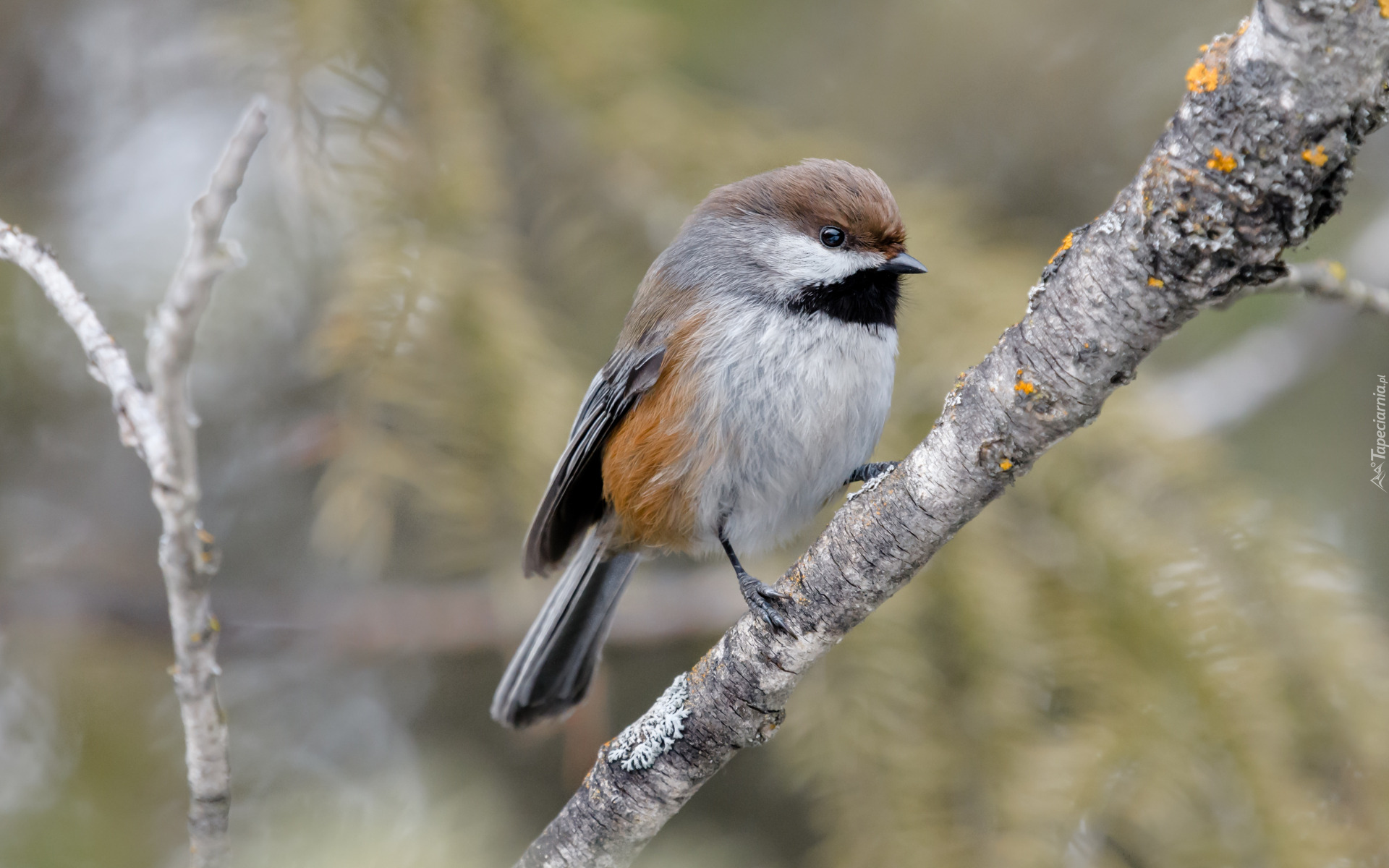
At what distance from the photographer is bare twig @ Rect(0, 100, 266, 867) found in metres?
0.92

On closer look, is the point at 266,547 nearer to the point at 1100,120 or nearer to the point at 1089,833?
the point at 1089,833

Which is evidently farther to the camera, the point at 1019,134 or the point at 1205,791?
the point at 1019,134

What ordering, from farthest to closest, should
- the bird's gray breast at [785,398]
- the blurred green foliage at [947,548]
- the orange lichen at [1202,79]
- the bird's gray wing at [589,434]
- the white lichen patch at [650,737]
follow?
1. the bird's gray wing at [589,434]
2. the bird's gray breast at [785,398]
3. the blurred green foliage at [947,548]
4. the white lichen patch at [650,737]
5. the orange lichen at [1202,79]

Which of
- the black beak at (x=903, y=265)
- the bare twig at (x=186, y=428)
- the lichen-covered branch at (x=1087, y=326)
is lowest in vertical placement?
the lichen-covered branch at (x=1087, y=326)

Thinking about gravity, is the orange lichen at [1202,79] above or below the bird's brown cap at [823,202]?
below

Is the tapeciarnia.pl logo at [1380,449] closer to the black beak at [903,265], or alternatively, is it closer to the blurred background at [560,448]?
the blurred background at [560,448]

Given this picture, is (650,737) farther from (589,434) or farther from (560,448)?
(589,434)

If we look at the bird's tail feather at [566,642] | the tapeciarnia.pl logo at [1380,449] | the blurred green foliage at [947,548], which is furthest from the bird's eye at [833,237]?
the tapeciarnia.pl logo at [1380,449]

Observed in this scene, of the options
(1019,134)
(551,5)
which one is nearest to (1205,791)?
(551,5)

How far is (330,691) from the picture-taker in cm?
340

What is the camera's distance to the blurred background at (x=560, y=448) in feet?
6.41

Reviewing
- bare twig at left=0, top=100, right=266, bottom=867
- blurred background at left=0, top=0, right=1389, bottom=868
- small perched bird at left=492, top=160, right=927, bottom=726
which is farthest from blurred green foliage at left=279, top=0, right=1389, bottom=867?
bare twig at left=0, top=100, right=266, bottom=867

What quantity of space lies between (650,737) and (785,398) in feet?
3.16

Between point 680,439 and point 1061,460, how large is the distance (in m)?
0.92
